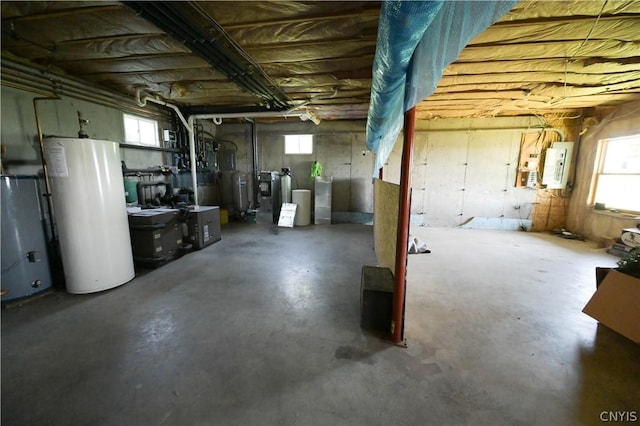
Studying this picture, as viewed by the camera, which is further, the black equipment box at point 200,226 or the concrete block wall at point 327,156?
the concrete block wall at point 327,156

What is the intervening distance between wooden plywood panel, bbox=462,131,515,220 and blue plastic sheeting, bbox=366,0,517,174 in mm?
5074

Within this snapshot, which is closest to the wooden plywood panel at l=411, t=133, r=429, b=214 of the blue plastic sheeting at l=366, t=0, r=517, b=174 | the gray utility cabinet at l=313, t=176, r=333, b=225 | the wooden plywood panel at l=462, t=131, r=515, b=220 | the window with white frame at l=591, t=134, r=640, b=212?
the wooden plywood panel at l=462, t=131, r=515, b=220

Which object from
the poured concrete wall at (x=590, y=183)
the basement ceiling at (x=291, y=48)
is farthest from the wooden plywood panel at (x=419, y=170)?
the poured concrete wall at (x=590, y=183)

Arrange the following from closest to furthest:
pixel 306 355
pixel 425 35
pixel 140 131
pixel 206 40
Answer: pixel 425 35 → pixel 306 355 → pixel 206 40 → pixel 140 131

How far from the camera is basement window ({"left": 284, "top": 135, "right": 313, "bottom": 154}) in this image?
253 inches

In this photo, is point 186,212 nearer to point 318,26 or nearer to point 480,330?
point 318,26

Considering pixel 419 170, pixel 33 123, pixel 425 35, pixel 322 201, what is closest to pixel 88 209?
pixel 33 123

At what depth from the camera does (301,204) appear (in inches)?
231

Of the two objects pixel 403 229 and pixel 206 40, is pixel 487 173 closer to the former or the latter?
pixel 403 229

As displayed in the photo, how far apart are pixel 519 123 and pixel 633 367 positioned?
5.33 m

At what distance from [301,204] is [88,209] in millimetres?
3898

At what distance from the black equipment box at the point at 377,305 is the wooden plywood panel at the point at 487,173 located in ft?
16.0

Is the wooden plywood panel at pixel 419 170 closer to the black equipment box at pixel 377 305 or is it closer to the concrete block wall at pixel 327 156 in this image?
the concrete block wall at pixel 327 156

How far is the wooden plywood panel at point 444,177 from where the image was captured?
573 cm
